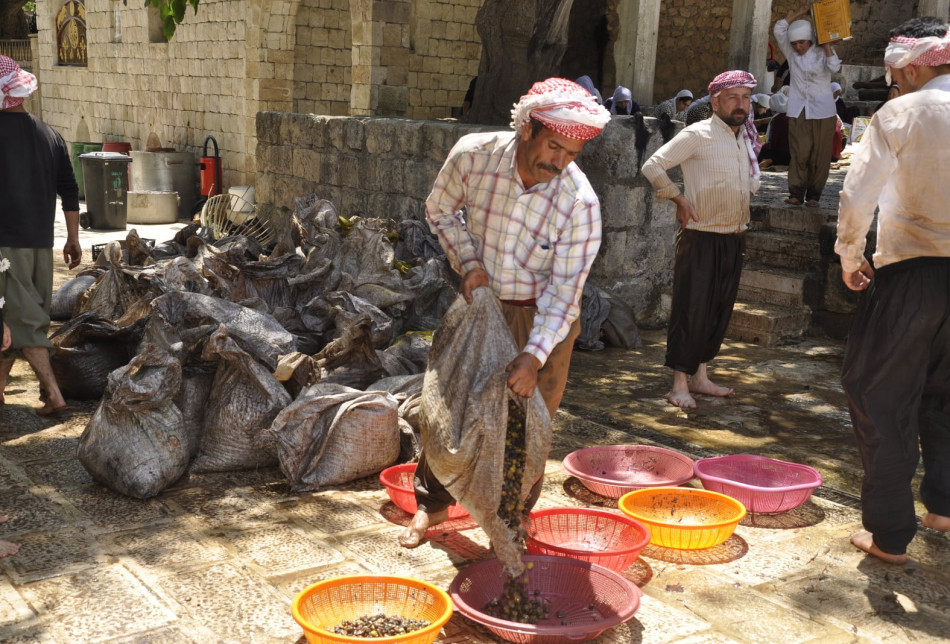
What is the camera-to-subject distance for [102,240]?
11656mm

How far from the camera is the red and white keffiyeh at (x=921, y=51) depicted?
3.29m

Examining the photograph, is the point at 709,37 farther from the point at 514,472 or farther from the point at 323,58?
the point at 514,472

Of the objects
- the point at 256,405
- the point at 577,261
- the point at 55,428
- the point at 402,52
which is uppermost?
the point at 402,52

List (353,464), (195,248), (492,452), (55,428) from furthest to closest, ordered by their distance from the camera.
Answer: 1. (195,248)
2. (55,428)
3. (353,464)
4. (492,452)

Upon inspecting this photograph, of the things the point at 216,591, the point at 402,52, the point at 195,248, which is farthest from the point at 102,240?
the point at 216,591

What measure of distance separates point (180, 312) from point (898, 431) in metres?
3.35

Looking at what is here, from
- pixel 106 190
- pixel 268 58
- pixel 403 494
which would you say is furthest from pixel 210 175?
pixel 403 494

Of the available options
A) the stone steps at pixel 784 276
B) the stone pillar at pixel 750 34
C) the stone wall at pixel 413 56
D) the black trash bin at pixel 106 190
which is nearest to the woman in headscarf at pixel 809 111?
the stone steps at pixel 784 276

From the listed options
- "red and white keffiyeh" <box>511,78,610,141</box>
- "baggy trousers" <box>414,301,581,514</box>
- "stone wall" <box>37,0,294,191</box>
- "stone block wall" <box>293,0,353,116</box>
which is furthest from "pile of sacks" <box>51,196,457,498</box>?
"stone block wall" <box>293,0,353,116</box>

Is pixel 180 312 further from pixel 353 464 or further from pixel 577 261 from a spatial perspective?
pixel 577 261

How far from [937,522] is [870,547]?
10.8 inches

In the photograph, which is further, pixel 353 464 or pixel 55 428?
pixel 55 428

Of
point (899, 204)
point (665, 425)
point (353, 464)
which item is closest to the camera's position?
point (899, 204)

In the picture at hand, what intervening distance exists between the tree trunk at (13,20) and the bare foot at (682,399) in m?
23.0
